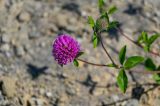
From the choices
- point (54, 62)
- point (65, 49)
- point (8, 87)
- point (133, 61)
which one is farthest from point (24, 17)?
point (133, 61)

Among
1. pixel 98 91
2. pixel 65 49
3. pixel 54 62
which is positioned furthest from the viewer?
pixel 54 62

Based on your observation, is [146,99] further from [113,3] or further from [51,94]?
[113,3]

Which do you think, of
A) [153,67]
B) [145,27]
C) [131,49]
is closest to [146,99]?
[153,67]

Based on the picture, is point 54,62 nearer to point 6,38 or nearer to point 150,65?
point 6,38

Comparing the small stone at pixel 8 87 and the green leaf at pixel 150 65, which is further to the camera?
the green leaf at pixel 150 65

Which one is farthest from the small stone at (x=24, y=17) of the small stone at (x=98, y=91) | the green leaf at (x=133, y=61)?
the green leaf at (x=133, y=61)

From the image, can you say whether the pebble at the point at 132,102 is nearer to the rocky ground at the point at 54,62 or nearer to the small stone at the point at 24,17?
the rocky ground at the point at 54,62

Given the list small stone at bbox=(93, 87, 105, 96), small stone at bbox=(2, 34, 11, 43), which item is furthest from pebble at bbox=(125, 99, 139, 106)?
small stone at bbox=(2, 34, 11, 43)
